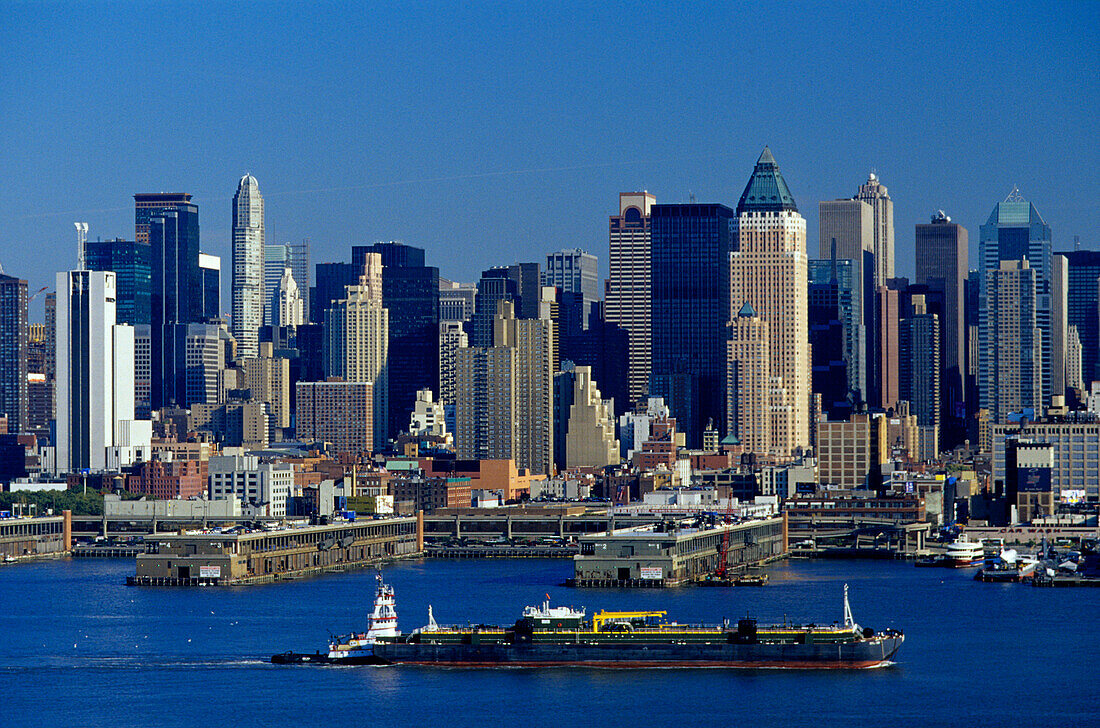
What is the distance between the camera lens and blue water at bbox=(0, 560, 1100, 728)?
206ft

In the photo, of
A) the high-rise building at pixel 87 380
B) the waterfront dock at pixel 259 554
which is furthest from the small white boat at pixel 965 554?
the high-rise building at pixel 87 380

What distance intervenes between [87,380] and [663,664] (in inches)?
5358

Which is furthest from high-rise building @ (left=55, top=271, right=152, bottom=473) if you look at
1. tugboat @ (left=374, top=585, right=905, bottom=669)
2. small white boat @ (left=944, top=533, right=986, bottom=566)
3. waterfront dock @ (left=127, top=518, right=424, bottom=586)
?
tugboat @ (left=374, top=585, right=905, bottom=669)

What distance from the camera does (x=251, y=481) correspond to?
169875 mm

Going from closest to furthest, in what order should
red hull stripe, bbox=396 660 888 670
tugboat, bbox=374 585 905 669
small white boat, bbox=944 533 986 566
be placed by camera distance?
red hull stripe, bbox=396 660 888 670 < tugboat, bbox=374 585 905 669 < small white boat, bbox=944 533 986 566

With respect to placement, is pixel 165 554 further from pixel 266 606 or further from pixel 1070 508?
pixel 1070 508

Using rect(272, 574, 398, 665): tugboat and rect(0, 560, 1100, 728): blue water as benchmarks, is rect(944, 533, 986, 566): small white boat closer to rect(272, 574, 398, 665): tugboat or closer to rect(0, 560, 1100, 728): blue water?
rect(0, 560, 1100, 728): blue water

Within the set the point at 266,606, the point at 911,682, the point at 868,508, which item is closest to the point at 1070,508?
the point at 868,508

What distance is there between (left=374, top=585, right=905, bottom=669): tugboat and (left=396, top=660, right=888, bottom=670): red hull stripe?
33 millimetres

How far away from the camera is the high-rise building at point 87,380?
19600 centimetres

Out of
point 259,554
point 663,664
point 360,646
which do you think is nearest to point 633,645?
point 663,664

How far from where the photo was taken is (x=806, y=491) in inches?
5950

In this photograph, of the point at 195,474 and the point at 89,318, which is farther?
the point at 89,318

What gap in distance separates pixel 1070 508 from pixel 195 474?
246ft
